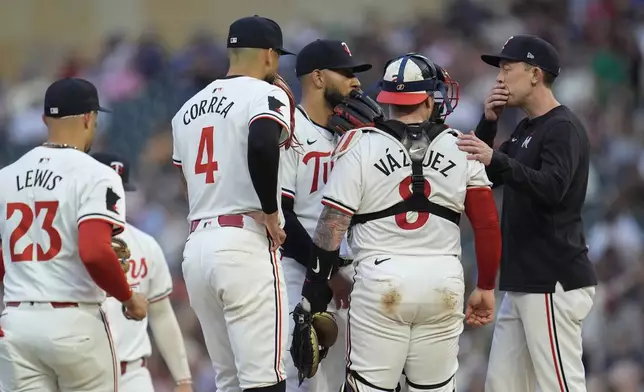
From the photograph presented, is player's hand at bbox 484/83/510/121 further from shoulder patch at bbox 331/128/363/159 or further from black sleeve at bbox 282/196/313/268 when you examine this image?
black sleeve at bbox 282/196/313/268

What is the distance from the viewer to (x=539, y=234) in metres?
7.44

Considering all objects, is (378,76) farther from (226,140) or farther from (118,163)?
(226,140)

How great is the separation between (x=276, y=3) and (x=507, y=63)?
1332 centimetres

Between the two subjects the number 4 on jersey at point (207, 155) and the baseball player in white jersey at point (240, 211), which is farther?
the number 4 on jersey at point (207, 155)

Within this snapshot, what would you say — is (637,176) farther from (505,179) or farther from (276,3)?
(276,3)

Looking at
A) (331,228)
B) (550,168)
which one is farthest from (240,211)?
(550,168)

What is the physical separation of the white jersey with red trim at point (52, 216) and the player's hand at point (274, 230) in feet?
2.63

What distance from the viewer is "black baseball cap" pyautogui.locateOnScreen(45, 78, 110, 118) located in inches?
284

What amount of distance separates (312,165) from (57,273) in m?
1.65

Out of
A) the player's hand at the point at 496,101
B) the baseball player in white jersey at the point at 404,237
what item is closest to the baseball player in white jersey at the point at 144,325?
the baseball player in white jersey at the point at 404,237

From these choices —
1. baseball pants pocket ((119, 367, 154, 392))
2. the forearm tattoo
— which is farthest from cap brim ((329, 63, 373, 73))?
baseball pants pocket ((119, 367, 154, 392))

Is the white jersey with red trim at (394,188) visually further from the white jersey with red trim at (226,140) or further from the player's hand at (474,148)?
the white jersey with red trim at (226,140)

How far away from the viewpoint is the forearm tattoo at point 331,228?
270 inches

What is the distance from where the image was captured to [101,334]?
7.10 metres
